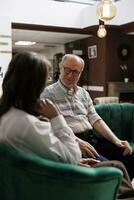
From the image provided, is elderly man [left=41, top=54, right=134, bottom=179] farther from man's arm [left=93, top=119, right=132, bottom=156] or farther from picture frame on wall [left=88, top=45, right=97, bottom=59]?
picture frame on wall [left=88, top=45, right=97, bottom=59]

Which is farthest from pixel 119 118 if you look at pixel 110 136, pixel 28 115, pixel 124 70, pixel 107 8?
pixel 124 70

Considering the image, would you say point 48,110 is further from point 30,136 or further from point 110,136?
point 110,136

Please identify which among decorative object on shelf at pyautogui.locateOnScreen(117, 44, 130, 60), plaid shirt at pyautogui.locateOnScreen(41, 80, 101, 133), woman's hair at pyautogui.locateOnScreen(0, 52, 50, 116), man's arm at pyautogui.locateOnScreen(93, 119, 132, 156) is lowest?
man's arm at pyautogui.locateOnScreen(93, 119, 132, 156)

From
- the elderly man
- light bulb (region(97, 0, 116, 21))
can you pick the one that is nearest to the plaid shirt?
the elderly man

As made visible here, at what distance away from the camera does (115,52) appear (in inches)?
288

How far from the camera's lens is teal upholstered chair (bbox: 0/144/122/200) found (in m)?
1.21

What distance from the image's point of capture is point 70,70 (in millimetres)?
2527

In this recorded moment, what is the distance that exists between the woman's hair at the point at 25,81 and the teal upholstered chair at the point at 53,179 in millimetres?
207

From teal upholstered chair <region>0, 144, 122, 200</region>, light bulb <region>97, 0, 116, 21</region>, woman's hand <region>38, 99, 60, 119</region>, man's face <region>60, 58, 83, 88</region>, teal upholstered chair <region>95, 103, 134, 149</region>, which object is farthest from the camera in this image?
light bulb <region>97, 0, 116, 21</region>

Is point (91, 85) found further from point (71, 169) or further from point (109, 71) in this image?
point (71, 169)

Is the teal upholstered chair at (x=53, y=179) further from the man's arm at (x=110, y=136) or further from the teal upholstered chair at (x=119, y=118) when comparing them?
the teal upholstered chair at (x=119, y=118)

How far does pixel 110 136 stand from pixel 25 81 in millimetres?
1448

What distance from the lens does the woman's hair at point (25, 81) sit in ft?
4.45

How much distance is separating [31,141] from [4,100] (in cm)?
24
